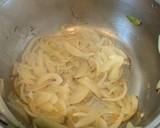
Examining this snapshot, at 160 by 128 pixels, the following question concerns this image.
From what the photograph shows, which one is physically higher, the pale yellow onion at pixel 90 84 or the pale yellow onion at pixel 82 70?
the pale yellow onion at pixel 82 70

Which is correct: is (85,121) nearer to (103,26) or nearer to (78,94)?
(78,94)

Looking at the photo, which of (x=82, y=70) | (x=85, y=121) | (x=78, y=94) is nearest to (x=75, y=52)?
(x=82, y=70)

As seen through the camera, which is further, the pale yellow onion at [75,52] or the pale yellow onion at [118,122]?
the pale yellow onion at [75,52]

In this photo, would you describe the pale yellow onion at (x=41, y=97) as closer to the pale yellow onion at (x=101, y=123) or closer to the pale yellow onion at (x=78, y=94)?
the pale yellow onion at (x=78, y=94)

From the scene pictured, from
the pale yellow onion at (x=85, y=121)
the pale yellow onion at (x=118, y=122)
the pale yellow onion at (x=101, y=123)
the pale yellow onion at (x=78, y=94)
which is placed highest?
the pale yellow onion at (x=78, y=94)

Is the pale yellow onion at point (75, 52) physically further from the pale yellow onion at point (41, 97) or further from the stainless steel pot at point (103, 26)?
the pale yellow onion at point (41, 97)

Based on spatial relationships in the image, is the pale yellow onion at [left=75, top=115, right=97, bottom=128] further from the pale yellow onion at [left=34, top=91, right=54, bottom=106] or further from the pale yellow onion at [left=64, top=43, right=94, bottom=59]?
the pale yellow onion at [left=64, top=43, right=94, bottom=59]

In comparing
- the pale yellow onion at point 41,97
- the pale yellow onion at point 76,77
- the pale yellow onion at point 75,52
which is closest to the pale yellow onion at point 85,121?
the pale yellow onion at point 76,77

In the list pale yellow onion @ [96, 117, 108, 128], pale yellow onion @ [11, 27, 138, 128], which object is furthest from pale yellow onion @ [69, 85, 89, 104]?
pale yellow onion @ [96, 117, 108, 128]

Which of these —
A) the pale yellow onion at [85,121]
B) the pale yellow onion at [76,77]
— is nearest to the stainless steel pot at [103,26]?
the pale yellow onion at [76,77]
